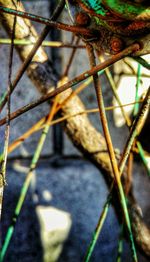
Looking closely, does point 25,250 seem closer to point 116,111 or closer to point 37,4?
point 116,111

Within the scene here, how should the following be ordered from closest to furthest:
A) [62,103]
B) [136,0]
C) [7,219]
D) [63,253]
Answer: [136,0] → [62,103] → [7,219] → [63,253]

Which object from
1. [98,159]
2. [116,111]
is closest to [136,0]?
[98,159]

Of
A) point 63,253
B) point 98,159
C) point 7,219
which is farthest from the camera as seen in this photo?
point 63,253

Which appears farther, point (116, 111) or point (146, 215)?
point (146, 215)

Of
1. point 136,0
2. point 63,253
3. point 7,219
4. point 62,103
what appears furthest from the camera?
point 63,253

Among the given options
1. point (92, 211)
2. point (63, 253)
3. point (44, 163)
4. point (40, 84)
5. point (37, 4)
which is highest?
point (37, 4)

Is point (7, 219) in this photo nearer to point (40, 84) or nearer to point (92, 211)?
point (92, 211)

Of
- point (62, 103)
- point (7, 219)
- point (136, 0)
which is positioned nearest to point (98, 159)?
point (62, 103)

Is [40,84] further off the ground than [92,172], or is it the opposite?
[40,84]

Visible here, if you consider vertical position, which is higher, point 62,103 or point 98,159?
point 62,103
